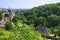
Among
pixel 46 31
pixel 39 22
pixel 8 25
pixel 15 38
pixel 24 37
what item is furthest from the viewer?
pixel 39 22

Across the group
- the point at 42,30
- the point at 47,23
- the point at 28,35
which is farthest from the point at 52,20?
the point at 28,35

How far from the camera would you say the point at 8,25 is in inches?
1198

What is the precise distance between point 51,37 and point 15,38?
2254 cm

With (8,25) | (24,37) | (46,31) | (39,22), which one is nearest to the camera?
(24,37)

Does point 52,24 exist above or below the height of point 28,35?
below

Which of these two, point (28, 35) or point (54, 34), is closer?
point (28, 35)

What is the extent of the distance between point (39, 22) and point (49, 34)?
31.4 ft

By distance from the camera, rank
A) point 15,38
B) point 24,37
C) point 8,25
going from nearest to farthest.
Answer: point 15,38 < point 24,37 < point 8,25

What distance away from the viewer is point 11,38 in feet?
27.7

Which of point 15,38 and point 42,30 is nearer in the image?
point 15,38

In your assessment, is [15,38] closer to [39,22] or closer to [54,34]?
[54,34]

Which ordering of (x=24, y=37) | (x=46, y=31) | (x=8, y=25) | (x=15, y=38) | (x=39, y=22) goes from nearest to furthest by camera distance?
(x=15, y=38)
(x=24, y=37)
(x=8, y=25)
(x=46, y=31)
(x=39, y=22)

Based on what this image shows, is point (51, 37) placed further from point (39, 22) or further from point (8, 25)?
point (39, 22)

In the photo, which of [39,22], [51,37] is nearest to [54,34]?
[51,37]
